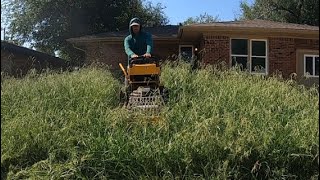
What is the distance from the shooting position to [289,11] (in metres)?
26.8

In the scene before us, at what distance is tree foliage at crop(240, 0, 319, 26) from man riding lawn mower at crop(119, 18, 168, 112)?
18.7 metres

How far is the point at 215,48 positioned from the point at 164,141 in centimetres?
1174

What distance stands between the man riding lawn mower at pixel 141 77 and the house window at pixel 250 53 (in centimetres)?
943

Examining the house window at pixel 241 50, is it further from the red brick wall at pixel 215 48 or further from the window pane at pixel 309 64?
the window pane at pixel 309 64

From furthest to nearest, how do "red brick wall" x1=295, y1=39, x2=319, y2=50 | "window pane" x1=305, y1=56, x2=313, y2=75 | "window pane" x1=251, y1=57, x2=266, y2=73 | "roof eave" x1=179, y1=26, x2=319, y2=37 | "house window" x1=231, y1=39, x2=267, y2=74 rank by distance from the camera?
"window pane" x1=305, y1=56, x2=313, y2=75 < "red brick wall" x1=295, y1=39, x2=319, y2=50 < "house window" x1=231, y1=39, x2=267, y2=74 < "window pane" x1=251, y1=57, x2=266, y2=73 < "roof eave" x1=179, y1=26, x2=319, y2=37

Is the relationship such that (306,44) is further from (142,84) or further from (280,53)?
(142,84)

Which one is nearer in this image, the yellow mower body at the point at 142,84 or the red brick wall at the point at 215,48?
the yellow mower body at the point at 142,84

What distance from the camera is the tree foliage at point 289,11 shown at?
85.1 feet

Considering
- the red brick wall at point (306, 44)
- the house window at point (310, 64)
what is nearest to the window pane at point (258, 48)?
the red brick wall at point (306, 44)

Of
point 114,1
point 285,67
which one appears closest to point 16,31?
point 114,1

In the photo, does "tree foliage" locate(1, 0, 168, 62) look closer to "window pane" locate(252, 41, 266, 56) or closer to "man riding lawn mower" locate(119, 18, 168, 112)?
"window pane" locate(252, 41, 266, 56)

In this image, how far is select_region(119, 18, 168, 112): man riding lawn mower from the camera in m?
7.44

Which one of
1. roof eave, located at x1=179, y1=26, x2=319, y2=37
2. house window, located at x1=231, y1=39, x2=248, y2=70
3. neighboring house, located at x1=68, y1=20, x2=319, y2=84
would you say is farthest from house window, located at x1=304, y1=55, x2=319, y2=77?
house window, located at x1=231, y1=39, x2=248, y2=70

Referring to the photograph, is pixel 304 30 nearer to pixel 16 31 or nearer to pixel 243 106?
→ pixel 243 106
